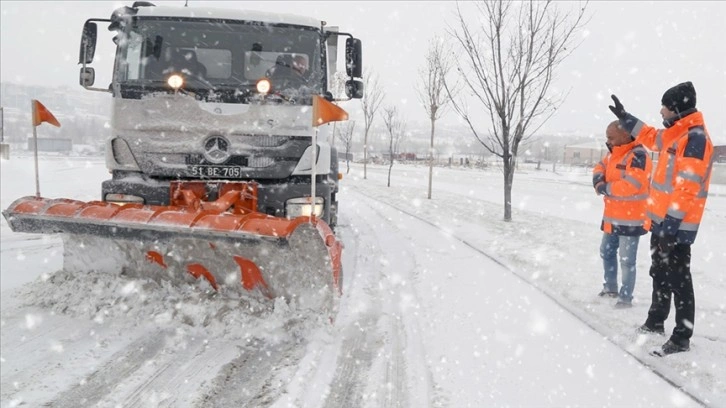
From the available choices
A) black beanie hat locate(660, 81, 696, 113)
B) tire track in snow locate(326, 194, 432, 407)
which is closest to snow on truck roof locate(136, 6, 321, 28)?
tire track in snow locate(326, 194, 432, 407)

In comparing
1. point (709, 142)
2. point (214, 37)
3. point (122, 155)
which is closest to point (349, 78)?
point (214, 37)

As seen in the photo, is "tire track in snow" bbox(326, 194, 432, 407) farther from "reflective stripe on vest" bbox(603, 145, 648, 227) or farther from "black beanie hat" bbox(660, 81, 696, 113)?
"black beanie hat" bbox(660, 81, 696, 113)

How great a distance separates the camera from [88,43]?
17.2 feet

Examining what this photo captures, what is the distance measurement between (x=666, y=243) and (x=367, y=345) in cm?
223

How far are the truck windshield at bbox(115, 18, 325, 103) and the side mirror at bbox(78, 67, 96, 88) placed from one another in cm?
63

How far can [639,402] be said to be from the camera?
9.05 feet

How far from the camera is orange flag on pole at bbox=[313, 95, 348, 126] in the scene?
11.2 feet

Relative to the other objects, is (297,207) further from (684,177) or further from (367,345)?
(684,177)

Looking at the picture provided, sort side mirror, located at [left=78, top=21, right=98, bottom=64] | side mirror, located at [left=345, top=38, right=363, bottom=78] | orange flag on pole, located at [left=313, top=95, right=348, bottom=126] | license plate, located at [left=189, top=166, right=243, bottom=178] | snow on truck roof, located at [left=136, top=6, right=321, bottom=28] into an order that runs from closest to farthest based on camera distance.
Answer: orange flag on pole, located at [left=313, top=95, right=348, bottom=126] → license plate, located at [left=189, top=166, right=243, bottom=178] → snow on truck roof, located at [left=136, top=6, right=321, bottom=28] → side mirror, located at [left=78, top=21, right=98, bottom=64] → side mirror, located at [left=345, top=38, right=363, bottom=78]

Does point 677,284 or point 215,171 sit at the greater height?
point 215,171

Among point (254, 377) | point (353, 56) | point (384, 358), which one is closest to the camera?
point (254, 377)

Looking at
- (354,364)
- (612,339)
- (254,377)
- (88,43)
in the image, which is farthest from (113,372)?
(88,43)

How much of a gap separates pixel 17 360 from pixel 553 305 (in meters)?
4.21

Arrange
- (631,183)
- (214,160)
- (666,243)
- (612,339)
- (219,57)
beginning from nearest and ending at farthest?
(666,243) → (612,339) → (631,183) → (214,160) → (219,57)
